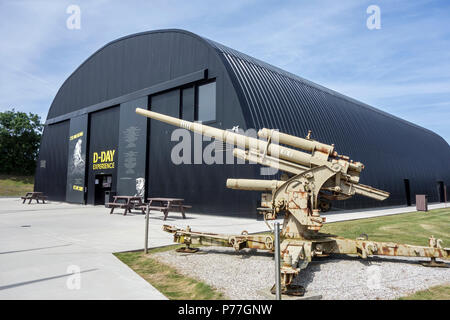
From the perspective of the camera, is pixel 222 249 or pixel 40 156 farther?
pixel 40 156

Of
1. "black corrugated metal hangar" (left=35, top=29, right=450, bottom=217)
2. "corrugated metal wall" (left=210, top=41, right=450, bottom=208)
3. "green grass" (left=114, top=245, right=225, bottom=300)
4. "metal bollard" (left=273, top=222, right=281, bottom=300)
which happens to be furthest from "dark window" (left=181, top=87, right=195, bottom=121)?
"metal bollard" (left=273, top=222, right=281, bottom=300)

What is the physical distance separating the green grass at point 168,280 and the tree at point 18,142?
5770 centimetres

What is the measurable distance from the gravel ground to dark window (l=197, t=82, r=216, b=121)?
1028 centimetres

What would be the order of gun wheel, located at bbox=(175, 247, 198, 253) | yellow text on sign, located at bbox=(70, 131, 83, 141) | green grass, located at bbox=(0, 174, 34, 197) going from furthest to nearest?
green grass, located at bbox=(0, 174, 34, 197) < yellow text on sign, located at bbox=(70, 131, 83, 141) < gun wheel, located at bbox=(175, 247, 198, 253)

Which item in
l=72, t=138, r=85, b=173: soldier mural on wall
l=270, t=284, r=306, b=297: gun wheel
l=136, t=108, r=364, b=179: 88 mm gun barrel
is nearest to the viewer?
l=270, t=284, r=306, b=297: gun wheel

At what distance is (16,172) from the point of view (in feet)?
175

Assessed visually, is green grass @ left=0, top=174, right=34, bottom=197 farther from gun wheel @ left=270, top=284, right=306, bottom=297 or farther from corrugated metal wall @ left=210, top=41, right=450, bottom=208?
gun wheel @ left=270, top=284, right=306, bottom=297

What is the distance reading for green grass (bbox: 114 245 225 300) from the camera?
4016 millimetres

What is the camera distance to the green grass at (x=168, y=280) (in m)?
4.02

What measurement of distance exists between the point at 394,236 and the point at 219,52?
1161 cm

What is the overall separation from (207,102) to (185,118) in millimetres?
1734
